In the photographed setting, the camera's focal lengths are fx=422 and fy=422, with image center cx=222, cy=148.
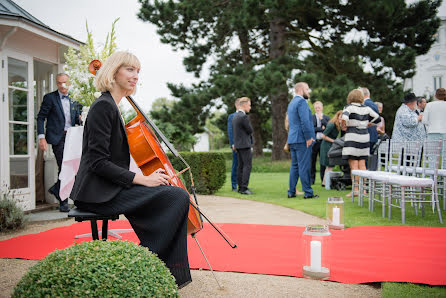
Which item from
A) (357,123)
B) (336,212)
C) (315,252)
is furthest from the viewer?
(357,123)

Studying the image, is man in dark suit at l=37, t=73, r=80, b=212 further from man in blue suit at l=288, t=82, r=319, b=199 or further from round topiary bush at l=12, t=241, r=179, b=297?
round topiary bush at l=12, t=241, r=179, b=297

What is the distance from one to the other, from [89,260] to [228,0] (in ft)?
57.8

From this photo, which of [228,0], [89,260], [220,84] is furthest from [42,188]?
[228,0]

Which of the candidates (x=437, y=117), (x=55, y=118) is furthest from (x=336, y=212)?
(x=55, y=118)

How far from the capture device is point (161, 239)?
270 centimetres

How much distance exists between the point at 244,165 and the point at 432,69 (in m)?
15.1

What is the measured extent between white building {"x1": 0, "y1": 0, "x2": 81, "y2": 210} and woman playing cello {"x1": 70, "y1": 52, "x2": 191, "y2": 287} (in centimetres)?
419

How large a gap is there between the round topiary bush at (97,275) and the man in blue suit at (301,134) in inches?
249

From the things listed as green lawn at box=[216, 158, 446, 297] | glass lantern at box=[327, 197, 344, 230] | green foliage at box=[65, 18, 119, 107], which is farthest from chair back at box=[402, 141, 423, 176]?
green foliage at box=[65, 18, 119, 107]

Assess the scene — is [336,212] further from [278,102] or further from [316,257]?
[278,102]

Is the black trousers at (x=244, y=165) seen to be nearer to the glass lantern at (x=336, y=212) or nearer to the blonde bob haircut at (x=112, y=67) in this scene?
the glass lantern at (x=336, y=212)

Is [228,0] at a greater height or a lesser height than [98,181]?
greater

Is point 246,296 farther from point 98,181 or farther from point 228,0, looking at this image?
point 228,0

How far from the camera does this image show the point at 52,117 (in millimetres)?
6922
